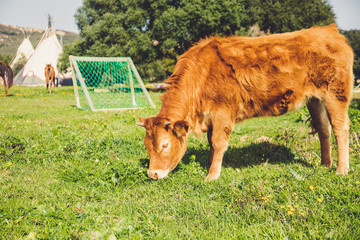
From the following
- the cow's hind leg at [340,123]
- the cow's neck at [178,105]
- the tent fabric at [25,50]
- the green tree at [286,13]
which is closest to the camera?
the cow's neck at [178,105]

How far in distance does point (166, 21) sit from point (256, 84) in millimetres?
18208

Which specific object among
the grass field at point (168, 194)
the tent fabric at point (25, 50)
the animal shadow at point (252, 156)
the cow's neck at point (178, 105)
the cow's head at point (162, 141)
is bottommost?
the animal shadow at point (252, 156)

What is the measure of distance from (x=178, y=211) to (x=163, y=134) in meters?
1.06

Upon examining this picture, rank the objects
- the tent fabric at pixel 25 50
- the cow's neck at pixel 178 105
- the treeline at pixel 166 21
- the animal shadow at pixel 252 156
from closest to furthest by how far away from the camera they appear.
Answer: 1. the cow's neck at pixel 178 105
2. the animal shadow at pixel 252 156
3. the treeline at pixel 166 21
4. the tent fabric at pixel 25 50

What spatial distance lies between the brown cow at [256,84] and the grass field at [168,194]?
1.74 feet

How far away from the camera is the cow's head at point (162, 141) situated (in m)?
3.50

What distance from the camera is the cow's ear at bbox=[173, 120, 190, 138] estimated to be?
3.42 meters

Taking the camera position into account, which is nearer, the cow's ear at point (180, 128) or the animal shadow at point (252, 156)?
the cow's ear at point (180, 128)

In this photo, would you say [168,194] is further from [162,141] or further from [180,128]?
[180,128]

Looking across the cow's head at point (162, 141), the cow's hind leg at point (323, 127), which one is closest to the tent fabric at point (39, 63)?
the cow's head at point (162, 141)

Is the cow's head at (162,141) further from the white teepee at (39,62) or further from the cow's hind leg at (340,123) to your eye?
the white teepee at (39,62)

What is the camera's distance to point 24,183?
359 centimetres

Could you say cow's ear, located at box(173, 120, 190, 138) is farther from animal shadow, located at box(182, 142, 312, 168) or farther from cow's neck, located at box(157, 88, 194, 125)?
animal shadow, located at box(182, 142, 312, 168)

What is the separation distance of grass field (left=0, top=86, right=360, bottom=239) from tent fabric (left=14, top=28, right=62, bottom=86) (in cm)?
3467
